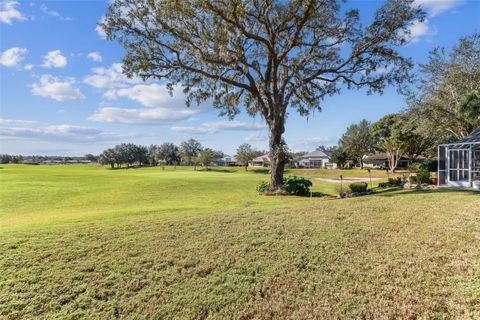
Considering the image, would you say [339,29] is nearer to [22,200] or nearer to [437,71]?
[437,71]

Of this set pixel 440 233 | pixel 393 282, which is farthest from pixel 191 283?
pixel 440 233

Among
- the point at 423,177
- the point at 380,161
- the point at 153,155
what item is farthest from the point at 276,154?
the point at 153,155

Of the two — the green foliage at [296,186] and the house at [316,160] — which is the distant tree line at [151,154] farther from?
the green foliage at [296,186]

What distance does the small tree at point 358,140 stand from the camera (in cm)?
5395

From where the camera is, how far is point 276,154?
15.8 meters

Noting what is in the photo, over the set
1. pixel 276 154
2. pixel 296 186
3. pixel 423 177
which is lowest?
pixel 296 186

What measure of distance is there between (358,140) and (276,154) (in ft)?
142

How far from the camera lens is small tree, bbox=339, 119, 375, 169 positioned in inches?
2124

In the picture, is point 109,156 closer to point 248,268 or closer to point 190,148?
point 190,148

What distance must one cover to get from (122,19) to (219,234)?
1213 centimetres

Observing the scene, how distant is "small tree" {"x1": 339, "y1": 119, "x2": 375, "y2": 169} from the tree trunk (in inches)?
1656

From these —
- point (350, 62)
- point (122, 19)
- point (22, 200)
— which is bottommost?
point (22, 200)

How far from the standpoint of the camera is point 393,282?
4293mm

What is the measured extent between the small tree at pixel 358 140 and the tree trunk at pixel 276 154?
42056 millimetres
